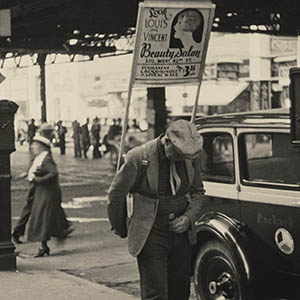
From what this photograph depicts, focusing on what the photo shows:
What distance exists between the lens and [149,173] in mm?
5543

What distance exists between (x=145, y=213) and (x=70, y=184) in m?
18.1

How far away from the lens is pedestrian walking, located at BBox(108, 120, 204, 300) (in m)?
5.49

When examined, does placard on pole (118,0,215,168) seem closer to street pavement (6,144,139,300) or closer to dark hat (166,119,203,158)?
street pavement (6,144,139,300)

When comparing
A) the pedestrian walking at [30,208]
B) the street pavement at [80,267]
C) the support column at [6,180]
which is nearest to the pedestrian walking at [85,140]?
the street pavement at [80,267]

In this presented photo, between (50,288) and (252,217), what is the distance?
→ 7.82 feet

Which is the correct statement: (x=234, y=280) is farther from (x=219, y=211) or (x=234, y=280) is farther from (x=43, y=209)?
(x=43, y=209)

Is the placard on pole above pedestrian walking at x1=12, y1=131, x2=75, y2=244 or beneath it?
above

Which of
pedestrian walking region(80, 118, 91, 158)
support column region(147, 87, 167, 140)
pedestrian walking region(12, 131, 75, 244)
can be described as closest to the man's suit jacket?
pedestrian walking region(12, 131, 75, 244)

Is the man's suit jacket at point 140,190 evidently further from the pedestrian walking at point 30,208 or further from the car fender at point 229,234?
the pedestrian walking at point 30,208

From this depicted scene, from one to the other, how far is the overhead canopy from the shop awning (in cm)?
1071

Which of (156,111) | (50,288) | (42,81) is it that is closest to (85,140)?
(42,81)

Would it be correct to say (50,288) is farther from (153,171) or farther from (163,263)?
(153,171)

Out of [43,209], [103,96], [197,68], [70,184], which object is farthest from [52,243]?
[103,96]

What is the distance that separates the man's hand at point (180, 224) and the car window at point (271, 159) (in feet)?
4.56
